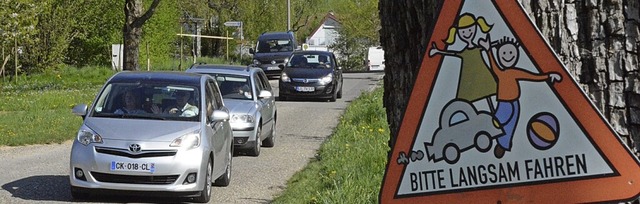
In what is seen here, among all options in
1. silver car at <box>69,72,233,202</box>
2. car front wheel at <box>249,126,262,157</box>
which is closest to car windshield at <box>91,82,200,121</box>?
silver car at <box>69,72,233,202</box>

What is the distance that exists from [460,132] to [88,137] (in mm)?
8749

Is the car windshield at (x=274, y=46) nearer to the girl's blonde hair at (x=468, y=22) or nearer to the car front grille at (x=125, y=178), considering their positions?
the car front grille at (x=125, y=178)

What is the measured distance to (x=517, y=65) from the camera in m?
2.88

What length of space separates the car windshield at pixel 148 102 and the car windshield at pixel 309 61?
18510mm

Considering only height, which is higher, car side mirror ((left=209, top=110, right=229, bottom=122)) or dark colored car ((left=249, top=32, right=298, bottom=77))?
car side mirror ((left=209, top=110, right=229, bottom=122))

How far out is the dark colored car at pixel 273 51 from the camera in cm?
4094

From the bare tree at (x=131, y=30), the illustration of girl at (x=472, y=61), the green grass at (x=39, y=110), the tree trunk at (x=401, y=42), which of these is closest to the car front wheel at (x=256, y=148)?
the green grass at (x=39, y=110)

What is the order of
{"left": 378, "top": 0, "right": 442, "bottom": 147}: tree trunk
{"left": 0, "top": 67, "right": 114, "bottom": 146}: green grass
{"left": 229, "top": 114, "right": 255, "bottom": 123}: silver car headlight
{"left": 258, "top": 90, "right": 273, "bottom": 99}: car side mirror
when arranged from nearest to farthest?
{"left": 378, "top": 0, "right": 442, "bottom": 147}: tree trunk, {"left": 229, "top": 114, "right": 255, "bottom": 123}: silver car headlight, {"left": 258, "top": 90, "right": 273, "bottom": 99}: car side mirror, {"left": 0, "top": 67, "right": 114, "bottom": 146}: green grass

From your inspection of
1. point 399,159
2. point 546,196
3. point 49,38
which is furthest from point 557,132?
point 49,38

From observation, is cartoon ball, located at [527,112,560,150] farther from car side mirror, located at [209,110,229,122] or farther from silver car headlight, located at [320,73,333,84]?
silver car headlight, located at [320,73,333,84]

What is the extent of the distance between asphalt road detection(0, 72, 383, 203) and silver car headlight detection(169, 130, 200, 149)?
2.61 ft

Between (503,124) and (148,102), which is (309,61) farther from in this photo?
(503,124)

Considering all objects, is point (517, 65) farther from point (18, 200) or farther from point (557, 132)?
point (18, 200)

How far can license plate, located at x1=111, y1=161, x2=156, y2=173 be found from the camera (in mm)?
Answer: 11000
